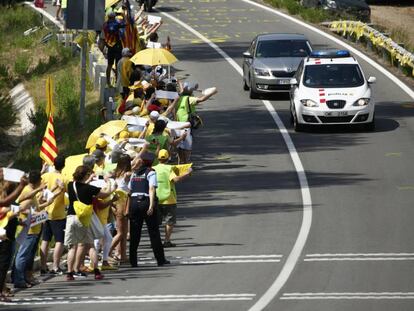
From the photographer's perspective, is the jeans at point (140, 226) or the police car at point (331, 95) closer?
the jeans at point (140, 226)

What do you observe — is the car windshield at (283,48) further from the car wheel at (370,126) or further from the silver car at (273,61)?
the car wheel at (370,126)

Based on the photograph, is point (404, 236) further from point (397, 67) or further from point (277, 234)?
point (397, 67)

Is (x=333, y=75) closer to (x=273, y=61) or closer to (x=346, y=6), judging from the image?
(x=273, y=61)

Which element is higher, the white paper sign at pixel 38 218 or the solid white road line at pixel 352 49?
the white paper sign at pixel 38 218

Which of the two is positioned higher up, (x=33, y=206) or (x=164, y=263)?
(x=33, y=206)

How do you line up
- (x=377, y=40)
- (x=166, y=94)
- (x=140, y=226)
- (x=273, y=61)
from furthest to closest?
(x=377, y=40) → (x=273, y=61) → (x=166, y=94) → (x=140, y=226)

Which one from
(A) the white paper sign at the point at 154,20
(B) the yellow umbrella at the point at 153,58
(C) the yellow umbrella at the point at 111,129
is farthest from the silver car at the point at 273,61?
(C) the yellow umbrella at the point at 111,129

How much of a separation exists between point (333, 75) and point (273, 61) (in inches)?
139

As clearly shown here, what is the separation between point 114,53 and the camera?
113 feet

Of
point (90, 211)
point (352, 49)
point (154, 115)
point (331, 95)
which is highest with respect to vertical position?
point (90, 211)

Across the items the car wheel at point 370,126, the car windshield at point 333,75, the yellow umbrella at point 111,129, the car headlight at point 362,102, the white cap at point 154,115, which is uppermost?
the white cap at point 154,115

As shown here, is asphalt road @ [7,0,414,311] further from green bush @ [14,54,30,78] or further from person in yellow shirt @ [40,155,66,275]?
green bush @ [14,54,30,78]

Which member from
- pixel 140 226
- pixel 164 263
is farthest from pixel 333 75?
pixel 140 226

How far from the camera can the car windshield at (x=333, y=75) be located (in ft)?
111
